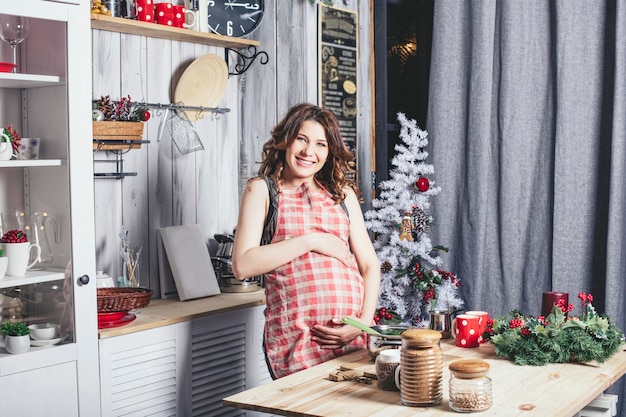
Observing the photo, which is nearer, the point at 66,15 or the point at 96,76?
the point at 66,15

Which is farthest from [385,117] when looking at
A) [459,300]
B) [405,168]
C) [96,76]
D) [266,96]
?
[96,76]

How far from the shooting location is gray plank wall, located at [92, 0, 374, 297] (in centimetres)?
324

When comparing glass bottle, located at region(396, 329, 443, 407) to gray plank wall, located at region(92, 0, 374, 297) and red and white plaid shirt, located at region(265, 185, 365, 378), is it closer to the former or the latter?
red and white plaid shirt, located at region(265, 185, 365, 378)

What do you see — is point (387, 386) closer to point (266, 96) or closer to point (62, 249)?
point (62, 249)

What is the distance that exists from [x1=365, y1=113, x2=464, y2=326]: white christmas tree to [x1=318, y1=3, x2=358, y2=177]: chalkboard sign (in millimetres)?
307

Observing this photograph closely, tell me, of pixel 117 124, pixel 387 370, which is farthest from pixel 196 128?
pixel 387 370

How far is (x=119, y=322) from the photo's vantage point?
9.36 feet

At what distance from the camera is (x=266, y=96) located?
12.6 ft

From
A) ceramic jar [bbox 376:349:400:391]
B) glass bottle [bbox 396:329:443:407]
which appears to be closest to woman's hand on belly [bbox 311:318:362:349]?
ceramic jar [bbox 376:349:400:391]

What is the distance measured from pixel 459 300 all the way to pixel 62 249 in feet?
6.37

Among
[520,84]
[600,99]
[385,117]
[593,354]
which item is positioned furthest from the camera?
[385,117]

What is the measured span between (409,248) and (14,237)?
1.84 metres

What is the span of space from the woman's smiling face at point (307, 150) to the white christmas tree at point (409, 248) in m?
1.20

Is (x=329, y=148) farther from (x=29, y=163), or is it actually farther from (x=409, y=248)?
(x=409, y=248)
